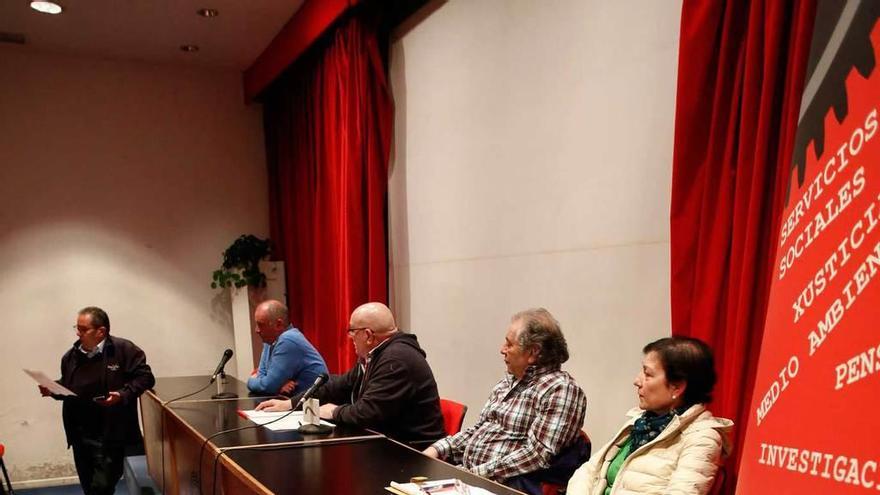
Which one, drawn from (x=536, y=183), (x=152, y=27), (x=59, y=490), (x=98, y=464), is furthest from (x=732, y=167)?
(x=59, y=490)

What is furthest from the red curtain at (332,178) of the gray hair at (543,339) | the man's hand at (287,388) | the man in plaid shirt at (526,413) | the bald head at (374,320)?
the gray hair at (543,339)

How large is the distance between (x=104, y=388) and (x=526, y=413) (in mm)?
2932

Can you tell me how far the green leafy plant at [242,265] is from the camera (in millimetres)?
6207

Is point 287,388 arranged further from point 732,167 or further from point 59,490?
point 59,490

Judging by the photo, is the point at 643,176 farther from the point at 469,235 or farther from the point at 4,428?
the point at 4,428

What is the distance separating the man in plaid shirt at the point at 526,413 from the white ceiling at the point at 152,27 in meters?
3.30

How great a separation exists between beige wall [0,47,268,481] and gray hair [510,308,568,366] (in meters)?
4.37

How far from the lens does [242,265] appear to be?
6.23 m

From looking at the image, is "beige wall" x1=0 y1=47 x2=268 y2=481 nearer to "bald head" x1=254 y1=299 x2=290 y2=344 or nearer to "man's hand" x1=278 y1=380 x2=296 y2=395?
"bald head" x1=254 y1=299 x2=290 y2=344

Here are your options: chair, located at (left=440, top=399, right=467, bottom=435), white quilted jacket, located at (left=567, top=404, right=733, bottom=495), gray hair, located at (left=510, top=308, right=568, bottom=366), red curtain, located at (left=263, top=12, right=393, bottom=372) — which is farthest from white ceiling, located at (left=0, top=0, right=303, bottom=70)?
white quilted jacket, located at (left=567, top=404, right=733, bottom=495)

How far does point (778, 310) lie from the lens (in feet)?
4.68

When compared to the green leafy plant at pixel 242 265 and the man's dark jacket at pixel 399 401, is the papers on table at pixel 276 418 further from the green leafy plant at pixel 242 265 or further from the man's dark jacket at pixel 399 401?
the green leafy plant at pixel 242 265

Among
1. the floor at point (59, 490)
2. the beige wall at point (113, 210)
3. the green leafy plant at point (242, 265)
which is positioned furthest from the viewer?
the green leafy plant at point (242, 265)

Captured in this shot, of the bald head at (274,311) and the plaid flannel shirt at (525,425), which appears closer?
the plaid flannel shirt at (525,425)
